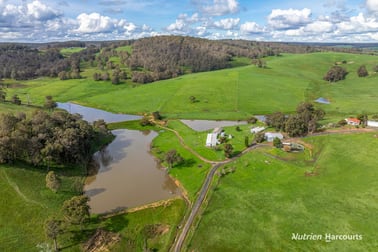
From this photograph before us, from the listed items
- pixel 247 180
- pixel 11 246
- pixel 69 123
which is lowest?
pixel 11 246

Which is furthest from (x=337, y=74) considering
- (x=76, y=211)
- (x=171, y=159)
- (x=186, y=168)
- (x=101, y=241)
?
(x=76, y=211)

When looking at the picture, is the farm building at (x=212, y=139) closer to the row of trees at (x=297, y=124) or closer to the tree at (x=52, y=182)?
the row of trees at (x=297, y=124)

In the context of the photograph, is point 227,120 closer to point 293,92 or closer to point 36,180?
point 293,92

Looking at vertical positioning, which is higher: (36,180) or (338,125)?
(338,125)

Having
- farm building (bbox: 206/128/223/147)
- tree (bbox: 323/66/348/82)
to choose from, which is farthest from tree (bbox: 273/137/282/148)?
tree (bbox: 323/66/348/82)

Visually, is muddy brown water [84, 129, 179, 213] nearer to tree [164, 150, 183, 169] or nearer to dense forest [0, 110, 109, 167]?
tree [164, 150, 183, 169]

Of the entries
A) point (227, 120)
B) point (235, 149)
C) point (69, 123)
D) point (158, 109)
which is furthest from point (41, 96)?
point (235, 149)
